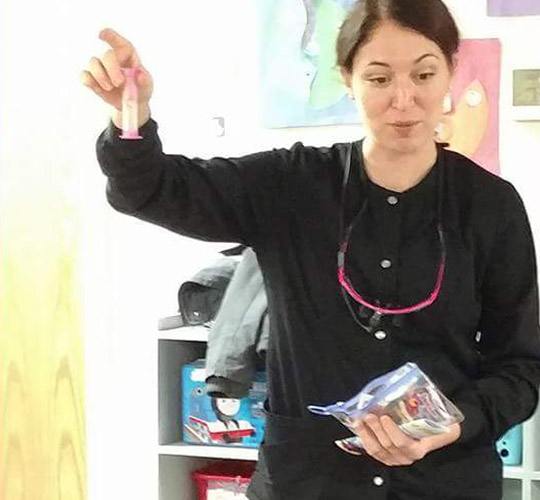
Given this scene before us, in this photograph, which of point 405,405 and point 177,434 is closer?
point 405,405

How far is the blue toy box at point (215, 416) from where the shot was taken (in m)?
2.32

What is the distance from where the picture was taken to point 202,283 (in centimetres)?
241

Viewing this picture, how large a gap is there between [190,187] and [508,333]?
1.38 ft

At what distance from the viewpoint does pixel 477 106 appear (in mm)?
2498

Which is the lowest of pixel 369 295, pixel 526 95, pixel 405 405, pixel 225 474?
pixel 225 474

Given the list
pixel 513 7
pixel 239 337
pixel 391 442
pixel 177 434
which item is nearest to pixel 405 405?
pixel 391 442

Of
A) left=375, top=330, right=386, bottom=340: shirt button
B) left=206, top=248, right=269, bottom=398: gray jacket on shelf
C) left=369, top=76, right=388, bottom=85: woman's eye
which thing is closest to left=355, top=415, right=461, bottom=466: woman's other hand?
left=375, top=330, right=386, bottom=340: shirt button

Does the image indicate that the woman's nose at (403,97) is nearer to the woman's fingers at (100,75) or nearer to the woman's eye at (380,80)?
the woman's eye at (380,80)

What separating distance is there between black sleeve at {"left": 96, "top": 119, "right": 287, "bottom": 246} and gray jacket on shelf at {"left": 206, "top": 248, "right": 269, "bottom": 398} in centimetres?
82

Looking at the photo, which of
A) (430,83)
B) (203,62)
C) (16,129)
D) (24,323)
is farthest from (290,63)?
(430,83)

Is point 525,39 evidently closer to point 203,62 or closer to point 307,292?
point 203,62

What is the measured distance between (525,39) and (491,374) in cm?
138

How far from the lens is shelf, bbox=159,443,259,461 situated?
2297 mm

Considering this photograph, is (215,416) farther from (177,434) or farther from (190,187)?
(190,187)
